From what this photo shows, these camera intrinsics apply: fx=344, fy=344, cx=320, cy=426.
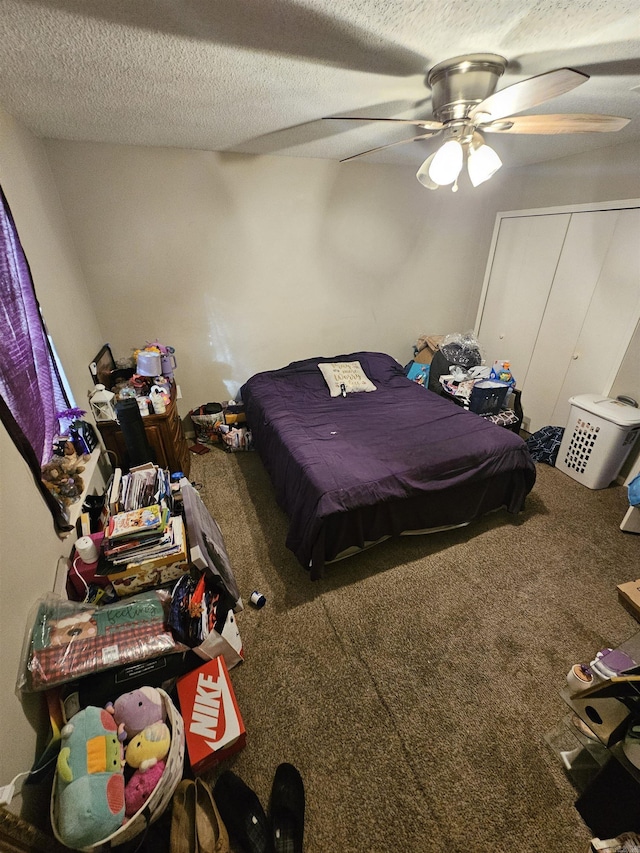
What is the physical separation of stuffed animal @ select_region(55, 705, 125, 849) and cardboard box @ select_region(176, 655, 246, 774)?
265 mm

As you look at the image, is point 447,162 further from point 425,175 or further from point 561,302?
point 561,302

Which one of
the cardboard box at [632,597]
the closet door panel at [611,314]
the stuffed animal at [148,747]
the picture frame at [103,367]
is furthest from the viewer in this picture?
the closet door panel at [611,314]

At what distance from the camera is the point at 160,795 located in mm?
993

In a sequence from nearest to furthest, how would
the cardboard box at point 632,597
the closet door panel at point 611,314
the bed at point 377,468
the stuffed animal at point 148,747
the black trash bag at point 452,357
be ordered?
1. the stuffed animal at point 148,747
2. the cardboard box at point 632,597
3. the bed at point 377,468
4. the closet door panel at point 611,314
5. the black trash bag at point 452,357

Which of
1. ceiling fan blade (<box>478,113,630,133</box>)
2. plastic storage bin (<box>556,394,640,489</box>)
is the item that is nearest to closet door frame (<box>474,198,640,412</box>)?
plastic storage bin (<box>556,394,640,489</box>)

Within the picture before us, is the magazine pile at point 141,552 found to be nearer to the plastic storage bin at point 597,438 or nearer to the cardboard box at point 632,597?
the cardboard box at point 632,597

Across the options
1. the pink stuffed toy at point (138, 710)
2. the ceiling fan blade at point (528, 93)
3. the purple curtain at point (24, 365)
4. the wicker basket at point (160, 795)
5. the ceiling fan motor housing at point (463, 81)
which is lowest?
the wicker basket at point (160, 795)

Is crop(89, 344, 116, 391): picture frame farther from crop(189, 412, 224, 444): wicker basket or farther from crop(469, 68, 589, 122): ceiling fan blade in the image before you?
crop(469, 68, 589, 122): ceiling fan blade

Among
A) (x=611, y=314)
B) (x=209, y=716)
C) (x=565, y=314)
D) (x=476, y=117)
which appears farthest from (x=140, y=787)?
(x=565, y=314)

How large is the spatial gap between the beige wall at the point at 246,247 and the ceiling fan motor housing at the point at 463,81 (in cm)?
165

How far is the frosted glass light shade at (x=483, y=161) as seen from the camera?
1492 millimetres

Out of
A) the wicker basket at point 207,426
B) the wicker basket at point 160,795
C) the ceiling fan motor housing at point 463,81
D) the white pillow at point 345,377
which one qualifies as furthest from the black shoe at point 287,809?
the ceiling fan motor housing at point 463,81

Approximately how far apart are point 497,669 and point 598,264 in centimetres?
295

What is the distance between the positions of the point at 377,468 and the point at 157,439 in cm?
153
